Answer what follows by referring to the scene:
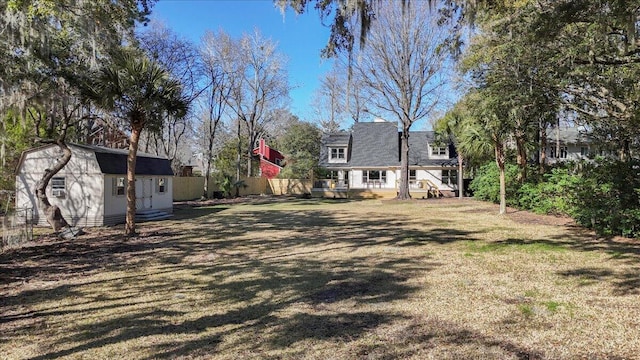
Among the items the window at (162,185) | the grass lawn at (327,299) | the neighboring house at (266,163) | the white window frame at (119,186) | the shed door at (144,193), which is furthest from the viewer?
the neighboring house at (266,163)

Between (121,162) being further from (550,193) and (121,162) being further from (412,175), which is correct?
(412,175)

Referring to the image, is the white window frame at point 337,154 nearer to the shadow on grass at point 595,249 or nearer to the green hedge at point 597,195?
the green hedge at point 597,195

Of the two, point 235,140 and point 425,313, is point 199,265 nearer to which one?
point 425,313

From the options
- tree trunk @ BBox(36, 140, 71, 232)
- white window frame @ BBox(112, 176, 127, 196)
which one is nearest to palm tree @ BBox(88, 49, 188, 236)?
tree trunk @ BBox(36, 140, 71, 232)

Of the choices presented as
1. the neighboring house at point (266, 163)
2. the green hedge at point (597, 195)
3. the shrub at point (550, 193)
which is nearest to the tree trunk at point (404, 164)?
the shrub at point (550, 193)

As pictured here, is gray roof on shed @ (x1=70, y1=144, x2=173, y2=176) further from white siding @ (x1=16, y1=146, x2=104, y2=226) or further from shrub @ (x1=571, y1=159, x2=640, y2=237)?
shrub @ (x1=571, y1=159, x2=640, y2=237)

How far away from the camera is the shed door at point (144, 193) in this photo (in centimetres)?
1786

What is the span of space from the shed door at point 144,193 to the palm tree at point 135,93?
6.23 m

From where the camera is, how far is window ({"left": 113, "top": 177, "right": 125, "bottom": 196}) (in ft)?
51.5

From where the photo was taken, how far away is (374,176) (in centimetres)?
3284

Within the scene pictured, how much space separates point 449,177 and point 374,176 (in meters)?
6.01

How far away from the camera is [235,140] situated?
4484 centimetres

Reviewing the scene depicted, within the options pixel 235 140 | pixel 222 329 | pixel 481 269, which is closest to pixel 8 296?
pixel 222 329

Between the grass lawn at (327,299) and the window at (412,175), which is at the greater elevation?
the window at (412,175)
